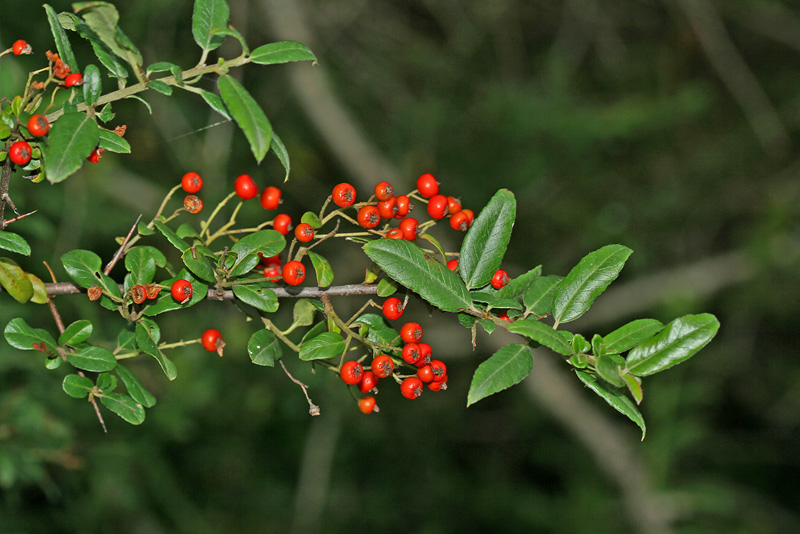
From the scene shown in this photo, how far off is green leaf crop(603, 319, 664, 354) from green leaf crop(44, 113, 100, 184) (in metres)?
0.88

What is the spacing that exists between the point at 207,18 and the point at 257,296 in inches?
18.4

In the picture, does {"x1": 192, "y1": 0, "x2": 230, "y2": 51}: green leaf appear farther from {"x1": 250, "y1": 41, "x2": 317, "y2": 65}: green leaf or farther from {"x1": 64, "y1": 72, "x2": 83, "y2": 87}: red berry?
{"x1": 64, "y1": 72, "x2": 83, "y2": 87}: red berry

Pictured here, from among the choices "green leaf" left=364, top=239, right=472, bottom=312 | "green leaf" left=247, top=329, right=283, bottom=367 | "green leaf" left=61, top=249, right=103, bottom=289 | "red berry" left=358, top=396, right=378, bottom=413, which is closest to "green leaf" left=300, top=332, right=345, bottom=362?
"green leaf" left=247, top=329, right=283, bottom=367

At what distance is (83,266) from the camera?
1.07 meters

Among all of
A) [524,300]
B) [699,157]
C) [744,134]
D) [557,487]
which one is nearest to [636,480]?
[557,487]

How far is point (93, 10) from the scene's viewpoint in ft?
2.97

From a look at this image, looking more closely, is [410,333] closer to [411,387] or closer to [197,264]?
[411,387]

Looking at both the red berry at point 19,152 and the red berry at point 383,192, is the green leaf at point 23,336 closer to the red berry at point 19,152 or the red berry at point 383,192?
the red berry at point 19,152

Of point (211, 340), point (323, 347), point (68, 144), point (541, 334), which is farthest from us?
point (211, 340)

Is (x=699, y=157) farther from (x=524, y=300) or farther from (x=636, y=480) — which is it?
(x=524, y=300)

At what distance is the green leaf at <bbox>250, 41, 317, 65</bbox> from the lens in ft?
3.38

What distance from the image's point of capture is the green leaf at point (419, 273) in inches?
40.8

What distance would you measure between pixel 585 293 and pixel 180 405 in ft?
8.81

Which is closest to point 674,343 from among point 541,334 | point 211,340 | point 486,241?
point 541,334
